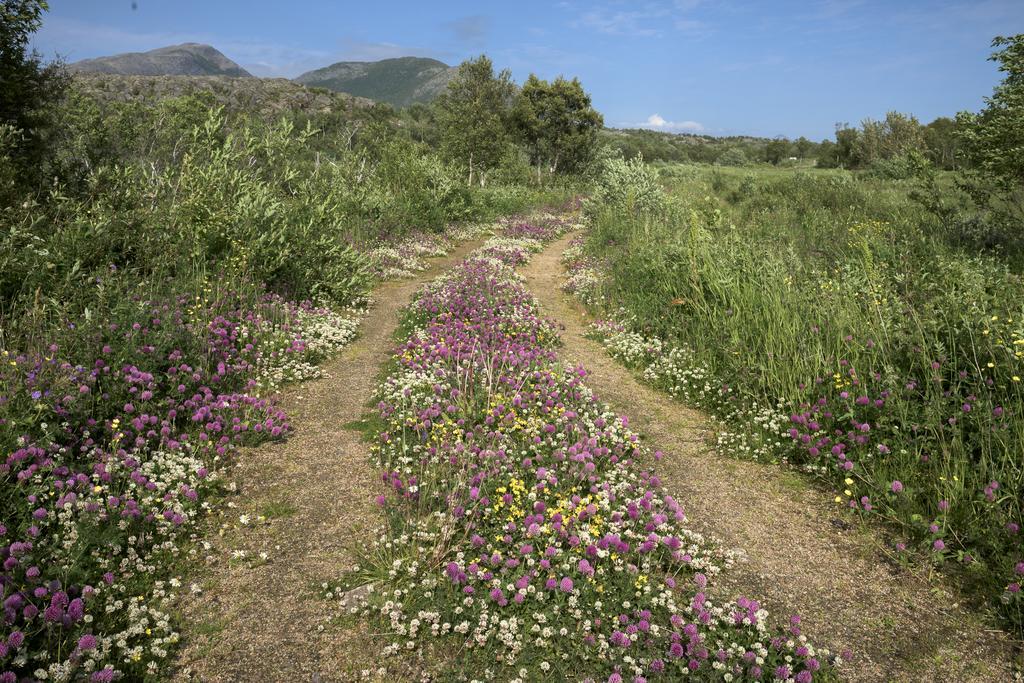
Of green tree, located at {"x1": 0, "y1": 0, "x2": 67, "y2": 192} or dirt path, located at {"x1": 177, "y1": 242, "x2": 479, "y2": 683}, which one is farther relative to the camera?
green tree, located at {"x1": 0, "y1": 0, "x2": 67, "y2": 192}

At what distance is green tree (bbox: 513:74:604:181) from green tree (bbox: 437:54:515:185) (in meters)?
11.5

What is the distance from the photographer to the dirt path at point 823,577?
347 centimetres

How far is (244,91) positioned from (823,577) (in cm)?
14683

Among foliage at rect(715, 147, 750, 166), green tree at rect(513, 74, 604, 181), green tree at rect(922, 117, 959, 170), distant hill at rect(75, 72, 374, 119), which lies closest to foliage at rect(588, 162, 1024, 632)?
green tree at rect(922, 117, 959, 170)

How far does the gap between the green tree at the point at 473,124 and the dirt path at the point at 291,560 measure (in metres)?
26.6

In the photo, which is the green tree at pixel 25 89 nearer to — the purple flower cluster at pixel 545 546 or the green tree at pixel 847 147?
the purple flower cluster at pixel 545 546

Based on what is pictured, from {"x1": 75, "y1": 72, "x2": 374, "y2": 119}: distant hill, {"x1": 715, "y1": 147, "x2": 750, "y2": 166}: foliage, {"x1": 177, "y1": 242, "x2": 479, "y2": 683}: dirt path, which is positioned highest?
{"x1": 75, "y1": 72, "x2": 374, "y2": 119}: distant hill

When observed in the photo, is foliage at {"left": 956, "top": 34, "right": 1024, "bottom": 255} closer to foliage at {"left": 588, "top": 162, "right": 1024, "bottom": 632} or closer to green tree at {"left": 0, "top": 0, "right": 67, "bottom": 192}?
foliage at {"left": 588, "top": 162, "right": 1024, "bottom": 632}

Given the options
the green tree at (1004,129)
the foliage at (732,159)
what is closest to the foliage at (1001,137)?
the green tree at (1004,129)

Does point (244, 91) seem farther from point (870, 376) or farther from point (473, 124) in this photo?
point (870, 376)

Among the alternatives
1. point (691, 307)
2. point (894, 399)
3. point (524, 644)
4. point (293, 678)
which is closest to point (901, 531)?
point (894, 399)

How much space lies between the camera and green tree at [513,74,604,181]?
1747 inches

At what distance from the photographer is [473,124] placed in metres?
31.5

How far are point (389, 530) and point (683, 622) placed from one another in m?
2.39
